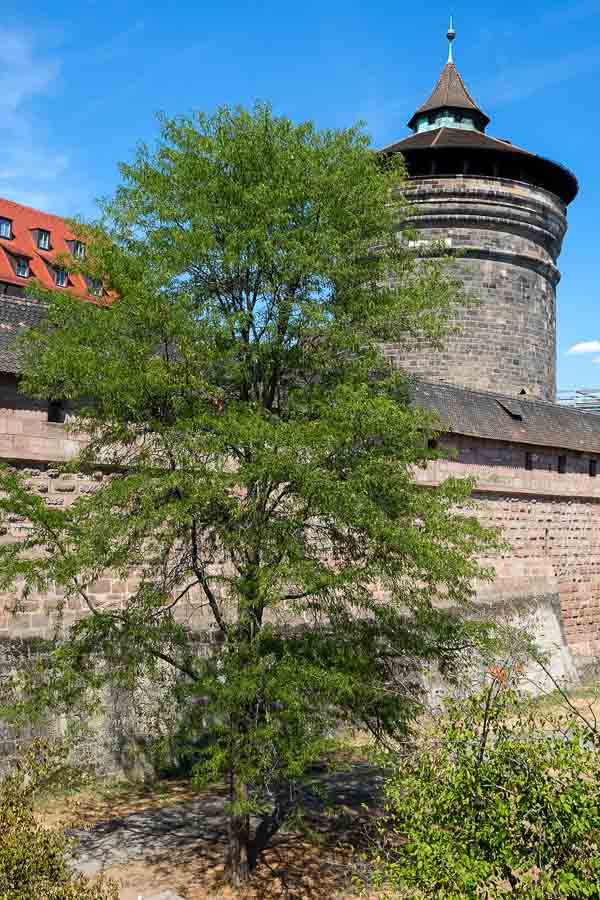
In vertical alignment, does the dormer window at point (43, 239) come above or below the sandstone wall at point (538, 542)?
above

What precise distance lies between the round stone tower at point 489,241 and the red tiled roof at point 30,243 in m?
12.3

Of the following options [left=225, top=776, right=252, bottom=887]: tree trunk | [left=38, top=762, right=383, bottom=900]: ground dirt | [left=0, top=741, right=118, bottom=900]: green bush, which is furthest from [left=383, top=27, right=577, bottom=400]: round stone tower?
[left=0, top=741, right=118, bottom=900]: green bush

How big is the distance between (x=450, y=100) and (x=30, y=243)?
14.7 m

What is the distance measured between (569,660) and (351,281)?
11097 mm

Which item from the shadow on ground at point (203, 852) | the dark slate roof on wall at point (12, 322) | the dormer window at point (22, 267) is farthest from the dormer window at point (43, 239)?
the shadow on ground at point (203, 852)

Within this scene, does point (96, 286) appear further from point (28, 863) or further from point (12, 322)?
point (28, 863)

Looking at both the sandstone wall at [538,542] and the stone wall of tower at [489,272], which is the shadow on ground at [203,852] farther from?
the stone wall of tower at [489,272]

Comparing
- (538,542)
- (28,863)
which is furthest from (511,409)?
(28,863)

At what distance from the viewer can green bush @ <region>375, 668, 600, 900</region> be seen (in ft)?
13.1

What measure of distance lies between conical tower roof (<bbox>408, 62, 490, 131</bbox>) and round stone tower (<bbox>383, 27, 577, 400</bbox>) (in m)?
1.95

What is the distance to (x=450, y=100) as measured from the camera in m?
22.8

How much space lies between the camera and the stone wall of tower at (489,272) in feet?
65.3

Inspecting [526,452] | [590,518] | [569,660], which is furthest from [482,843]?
[590,518]

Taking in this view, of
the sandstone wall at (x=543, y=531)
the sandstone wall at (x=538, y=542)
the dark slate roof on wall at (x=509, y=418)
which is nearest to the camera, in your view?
the sandstone wall at (x=538, y=542)
